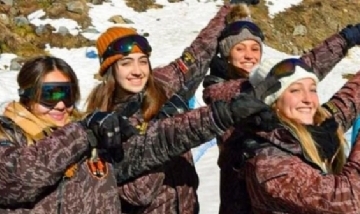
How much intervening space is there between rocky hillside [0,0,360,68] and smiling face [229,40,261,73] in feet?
33.2

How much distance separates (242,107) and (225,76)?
1536 mm

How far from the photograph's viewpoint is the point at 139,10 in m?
18.1

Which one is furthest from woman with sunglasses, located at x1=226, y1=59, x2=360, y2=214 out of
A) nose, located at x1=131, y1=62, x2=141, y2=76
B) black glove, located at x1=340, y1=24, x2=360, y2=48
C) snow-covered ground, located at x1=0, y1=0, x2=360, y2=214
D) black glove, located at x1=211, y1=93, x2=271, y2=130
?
snow-covered ground, located at x1=0, y1=0, x2=360, y2=214

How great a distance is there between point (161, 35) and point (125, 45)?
12.5 meters

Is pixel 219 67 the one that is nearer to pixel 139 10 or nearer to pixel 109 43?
pixel 109 43

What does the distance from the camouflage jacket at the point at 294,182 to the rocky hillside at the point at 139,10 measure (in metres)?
11.6

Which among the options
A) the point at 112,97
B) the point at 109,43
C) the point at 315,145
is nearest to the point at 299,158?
the point at 315,145

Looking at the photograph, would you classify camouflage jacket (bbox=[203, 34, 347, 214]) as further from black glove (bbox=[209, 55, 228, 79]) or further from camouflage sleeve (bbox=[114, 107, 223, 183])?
camouflage sleeve (bbox=[114, 107, 223, 183])

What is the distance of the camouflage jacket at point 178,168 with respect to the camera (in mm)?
3800

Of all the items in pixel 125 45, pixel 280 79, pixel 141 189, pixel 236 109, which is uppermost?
pixel 125 45

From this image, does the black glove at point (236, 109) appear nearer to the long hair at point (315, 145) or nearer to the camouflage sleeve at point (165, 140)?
the camouflage sleeve at point (165, 140)

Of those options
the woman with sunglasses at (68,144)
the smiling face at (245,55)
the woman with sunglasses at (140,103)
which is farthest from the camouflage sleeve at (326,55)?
the woman with sunglasses at (68,144)

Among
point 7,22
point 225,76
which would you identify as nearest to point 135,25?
point 7,22

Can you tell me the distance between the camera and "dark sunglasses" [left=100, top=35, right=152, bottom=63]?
4.31 meters
